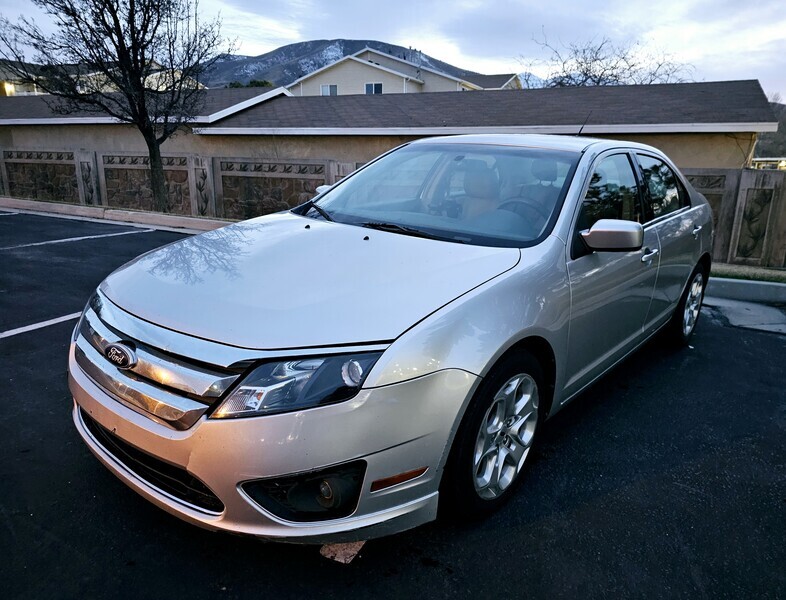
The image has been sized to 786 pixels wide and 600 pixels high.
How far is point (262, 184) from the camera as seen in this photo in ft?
40.0

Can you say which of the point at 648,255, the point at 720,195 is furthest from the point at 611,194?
the point at 720,195

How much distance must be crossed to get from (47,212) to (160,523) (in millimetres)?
11829

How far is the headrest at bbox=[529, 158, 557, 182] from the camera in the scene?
3172mm

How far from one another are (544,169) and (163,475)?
8.14ft

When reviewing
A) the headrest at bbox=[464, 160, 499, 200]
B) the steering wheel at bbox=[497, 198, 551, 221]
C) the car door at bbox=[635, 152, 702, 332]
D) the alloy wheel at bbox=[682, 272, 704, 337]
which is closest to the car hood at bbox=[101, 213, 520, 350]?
the steering wheel at bbox=[497, 198, 551, 221]

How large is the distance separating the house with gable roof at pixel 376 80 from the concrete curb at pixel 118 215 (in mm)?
24888

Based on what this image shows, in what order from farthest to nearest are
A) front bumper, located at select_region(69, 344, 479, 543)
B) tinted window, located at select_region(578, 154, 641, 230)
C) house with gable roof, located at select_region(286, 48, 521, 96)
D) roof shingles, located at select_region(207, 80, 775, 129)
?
house with gable roof, located at select_region(286, 48, 521, 96) < roof shingles, located at select_region(207, 80, 775, 129) < tinted window, located at select_region(578, 154, 641, 230) < front bumper, located at select_region(69, 344, 479, 543)

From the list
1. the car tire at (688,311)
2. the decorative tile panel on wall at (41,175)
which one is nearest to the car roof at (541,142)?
the car tire at (688,311)

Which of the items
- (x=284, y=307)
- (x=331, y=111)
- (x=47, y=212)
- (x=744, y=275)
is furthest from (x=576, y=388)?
(x=331, y=111)

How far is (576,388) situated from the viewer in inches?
121

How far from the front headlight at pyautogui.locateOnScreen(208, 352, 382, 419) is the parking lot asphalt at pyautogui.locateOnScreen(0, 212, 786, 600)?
0.74 metres

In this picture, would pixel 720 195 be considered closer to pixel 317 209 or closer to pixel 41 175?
pixel 317 209

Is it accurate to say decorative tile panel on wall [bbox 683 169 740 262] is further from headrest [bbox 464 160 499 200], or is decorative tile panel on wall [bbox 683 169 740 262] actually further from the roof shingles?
headrest [bbox 464 160 499 200]

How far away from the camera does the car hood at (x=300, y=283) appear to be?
2.02m
